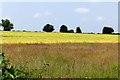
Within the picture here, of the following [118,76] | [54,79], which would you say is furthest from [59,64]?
[54,79]

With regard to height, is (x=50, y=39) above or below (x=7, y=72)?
below

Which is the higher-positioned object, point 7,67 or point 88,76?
point 7,67

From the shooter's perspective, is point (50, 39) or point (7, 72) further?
point (50, 39)

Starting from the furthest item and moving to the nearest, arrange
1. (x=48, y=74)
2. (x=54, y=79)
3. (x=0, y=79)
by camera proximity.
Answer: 1. (x=48, y=74)
2. (x=54, y=79)
3. (x=0, y=79)

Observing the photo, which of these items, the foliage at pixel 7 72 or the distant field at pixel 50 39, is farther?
the distant field at pixel 50 39

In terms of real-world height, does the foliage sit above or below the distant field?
above

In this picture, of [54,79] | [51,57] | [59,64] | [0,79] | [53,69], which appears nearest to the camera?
[0,79]

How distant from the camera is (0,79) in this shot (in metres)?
6.37

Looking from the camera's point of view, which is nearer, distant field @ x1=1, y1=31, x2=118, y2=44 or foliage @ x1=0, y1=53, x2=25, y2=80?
foliage @ x1=0, y1=53, x2=25, y2=80

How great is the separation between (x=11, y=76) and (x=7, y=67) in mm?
282

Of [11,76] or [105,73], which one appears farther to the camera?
[105,73]

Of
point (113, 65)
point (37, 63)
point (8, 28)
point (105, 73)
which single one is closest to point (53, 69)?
point (37, 63)

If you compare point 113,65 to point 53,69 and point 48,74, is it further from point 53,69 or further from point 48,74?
point 48,74

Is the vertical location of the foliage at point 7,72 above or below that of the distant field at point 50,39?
above
